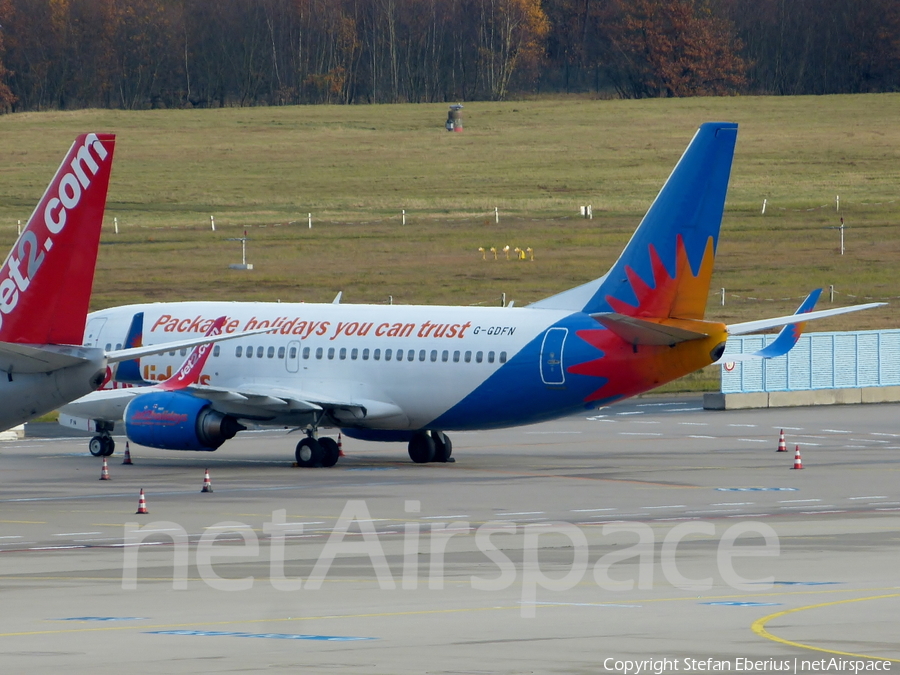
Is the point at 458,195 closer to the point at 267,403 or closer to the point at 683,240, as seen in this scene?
the point at 267,403

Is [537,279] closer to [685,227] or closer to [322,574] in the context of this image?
[685,227]

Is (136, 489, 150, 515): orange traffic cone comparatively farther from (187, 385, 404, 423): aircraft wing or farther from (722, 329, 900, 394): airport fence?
(722, 329, 900, 394): airport fence

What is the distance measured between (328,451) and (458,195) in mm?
83368

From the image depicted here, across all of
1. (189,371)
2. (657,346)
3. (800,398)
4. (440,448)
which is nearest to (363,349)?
(440,448)

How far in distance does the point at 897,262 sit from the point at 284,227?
1480 inches

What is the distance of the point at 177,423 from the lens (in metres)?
40.8

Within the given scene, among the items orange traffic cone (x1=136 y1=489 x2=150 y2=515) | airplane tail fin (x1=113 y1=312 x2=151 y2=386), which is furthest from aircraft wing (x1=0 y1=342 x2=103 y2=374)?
airplane tail fin (x1=113 y1=312 x2=151 y2=386)

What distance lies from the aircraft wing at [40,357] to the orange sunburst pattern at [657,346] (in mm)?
14746

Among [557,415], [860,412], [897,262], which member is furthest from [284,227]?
→ [557,415]

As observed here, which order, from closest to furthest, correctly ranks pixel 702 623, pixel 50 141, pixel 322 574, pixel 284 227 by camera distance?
1. pixel 702 623
2. pixel 322 574
3. pixel 284 227
4. pixel 50 141

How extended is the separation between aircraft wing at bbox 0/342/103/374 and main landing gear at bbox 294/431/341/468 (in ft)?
48.1

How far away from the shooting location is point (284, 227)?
11119 cm

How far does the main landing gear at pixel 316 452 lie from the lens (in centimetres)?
4153

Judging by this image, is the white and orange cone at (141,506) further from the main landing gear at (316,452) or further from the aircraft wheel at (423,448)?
the aircraft wheel at (423,448)
